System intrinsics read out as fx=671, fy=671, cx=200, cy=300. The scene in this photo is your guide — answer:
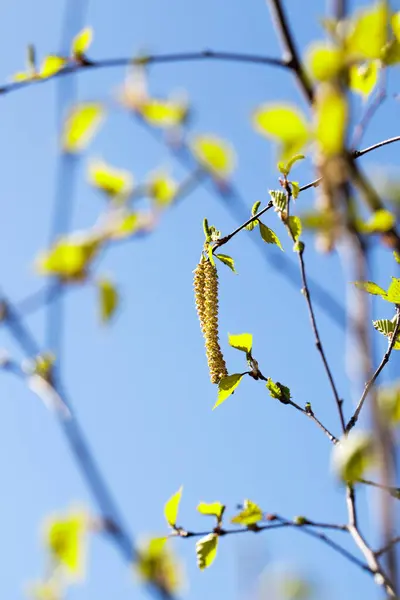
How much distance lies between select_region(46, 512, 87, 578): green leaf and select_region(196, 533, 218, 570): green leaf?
1.91ft

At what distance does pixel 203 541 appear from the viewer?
138cm

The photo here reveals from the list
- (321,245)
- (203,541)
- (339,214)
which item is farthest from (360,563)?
(339,214)

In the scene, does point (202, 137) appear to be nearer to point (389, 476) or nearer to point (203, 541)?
point (389, 476)

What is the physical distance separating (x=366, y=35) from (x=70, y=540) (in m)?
0.68

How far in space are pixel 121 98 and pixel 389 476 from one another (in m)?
0.52

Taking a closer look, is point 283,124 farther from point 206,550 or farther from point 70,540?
point 206,550

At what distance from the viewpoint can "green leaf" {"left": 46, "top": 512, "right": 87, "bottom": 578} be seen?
0.84m

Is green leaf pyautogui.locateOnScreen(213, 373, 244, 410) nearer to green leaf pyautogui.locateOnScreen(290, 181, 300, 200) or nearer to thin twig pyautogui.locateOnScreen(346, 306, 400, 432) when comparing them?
thin twig pyautogui.locateOnScreen(346, 306, 400, 432)

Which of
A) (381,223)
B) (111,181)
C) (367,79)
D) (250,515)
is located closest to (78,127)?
(111,181)

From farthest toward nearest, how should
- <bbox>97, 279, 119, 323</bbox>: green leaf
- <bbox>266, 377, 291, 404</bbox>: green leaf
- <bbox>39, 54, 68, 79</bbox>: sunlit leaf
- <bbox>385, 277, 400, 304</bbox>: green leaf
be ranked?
<bbox>266, 377, 291, 404</bbox>: green leaf < <bbox>385, 277, 400, 304</bbox>: green leaf < <bbox>39, 54, 68, 79</bbox>: sunlit leaf < <bbox>97, 279, 119, 323</bbox>: green leaf

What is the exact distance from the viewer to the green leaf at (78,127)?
761 millimetres

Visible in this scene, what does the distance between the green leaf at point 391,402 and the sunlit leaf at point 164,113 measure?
43 centimetres

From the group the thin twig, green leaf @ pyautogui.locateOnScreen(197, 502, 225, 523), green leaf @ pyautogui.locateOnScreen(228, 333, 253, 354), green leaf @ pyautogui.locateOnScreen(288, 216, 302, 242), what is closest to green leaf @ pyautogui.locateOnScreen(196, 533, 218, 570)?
green leaf @ pyautogui.locateOnScreen(197, 502, 225, 523)

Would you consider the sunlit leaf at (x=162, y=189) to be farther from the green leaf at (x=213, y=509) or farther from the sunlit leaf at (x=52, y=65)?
the green leaf at (x=213, y=509)
